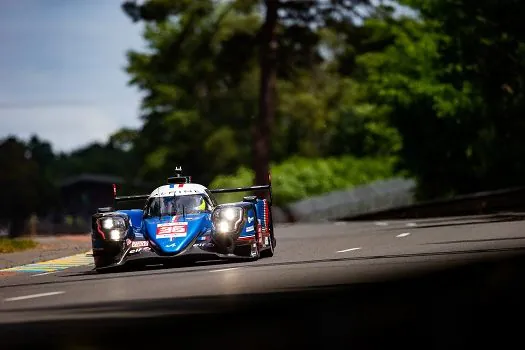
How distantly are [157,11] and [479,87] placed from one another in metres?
16.4

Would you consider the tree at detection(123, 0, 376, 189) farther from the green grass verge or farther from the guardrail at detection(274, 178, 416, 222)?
the green grass verge

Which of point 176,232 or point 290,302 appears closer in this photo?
point 290,302

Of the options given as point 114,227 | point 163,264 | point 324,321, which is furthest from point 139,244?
point 324,321

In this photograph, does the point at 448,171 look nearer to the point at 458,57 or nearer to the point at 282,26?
the point at 458,57

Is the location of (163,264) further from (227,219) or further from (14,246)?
(14,246)

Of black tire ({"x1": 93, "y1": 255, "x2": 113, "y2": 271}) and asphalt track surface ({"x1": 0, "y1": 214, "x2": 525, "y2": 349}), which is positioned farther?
black tire ({"x1": 93, "y1": 255, "x2": 113, "y2": 271})

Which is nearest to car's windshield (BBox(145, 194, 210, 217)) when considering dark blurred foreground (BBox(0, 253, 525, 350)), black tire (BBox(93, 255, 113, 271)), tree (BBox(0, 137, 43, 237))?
black tire (BBox(93, 255, 113, 271))

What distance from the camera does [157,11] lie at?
6250cm

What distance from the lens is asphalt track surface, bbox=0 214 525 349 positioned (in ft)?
35.4

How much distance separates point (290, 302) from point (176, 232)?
8.98 metres

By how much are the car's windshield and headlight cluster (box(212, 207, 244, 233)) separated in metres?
0.56

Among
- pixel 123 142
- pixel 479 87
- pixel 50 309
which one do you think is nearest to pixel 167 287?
pixel 50 309

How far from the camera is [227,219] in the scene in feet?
76.5

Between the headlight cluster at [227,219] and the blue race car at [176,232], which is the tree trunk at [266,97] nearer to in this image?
the blue race car at [176,232]
